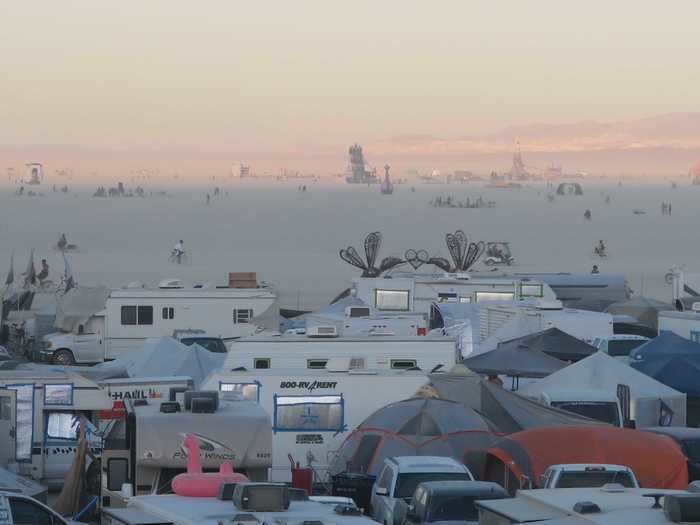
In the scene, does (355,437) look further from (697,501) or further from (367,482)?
(697,501)

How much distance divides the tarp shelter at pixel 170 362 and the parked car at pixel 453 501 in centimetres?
930

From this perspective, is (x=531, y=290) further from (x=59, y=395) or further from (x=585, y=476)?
(x=585, y=476)

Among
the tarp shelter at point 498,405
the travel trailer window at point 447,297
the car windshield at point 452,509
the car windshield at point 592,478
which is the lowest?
the car windshield at point 452,509

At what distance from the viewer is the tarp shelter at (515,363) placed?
19328mm

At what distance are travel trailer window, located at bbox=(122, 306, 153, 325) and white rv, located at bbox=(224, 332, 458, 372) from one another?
9.54m

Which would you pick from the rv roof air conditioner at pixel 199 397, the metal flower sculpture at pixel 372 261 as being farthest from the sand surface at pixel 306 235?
the rv roof air conditioner at pixel 199 397

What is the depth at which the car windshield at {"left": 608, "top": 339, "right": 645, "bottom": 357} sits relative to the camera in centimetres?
2223

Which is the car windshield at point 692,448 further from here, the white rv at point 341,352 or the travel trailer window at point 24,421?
the travel trailer window at point 24,421

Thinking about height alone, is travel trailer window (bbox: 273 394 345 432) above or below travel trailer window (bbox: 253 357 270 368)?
below

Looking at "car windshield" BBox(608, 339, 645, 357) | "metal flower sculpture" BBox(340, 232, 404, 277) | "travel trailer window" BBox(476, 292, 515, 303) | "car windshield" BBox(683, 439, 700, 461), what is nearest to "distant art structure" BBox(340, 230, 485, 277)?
"metal flower sculpture" BBox(340, 232, 404, 277)

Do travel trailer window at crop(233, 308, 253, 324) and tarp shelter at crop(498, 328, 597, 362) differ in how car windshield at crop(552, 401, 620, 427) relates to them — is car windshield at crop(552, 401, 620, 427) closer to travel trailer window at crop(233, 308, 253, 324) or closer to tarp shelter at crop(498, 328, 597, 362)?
tarp shelter at crop(498, 328, 597, 362)

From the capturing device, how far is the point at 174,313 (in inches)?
1072

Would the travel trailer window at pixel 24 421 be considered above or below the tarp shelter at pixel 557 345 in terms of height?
below

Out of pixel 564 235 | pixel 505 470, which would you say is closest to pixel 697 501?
pixel 505 470
